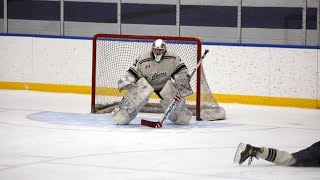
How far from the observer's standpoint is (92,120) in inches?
343

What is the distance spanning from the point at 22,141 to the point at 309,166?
2.39m

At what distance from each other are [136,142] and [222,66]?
10.7ft

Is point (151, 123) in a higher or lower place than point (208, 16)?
lower

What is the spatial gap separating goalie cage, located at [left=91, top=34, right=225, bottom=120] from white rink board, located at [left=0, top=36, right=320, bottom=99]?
38.6 inches

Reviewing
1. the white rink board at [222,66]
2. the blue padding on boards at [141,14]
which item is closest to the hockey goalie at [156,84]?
the white rink board at [222,66]

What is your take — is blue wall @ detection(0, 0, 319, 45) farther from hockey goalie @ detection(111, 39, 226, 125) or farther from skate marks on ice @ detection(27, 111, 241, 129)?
hockey goalie @ detection(111, 39, 226, 125)

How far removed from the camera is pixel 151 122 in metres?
8.29

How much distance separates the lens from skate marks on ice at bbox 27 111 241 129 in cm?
841

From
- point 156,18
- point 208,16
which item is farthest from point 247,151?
point 156,18

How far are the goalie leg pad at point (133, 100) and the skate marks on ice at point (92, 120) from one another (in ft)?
0.28

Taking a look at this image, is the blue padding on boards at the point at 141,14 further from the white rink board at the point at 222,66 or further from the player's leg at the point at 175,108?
the player's leg at the point at 175,108

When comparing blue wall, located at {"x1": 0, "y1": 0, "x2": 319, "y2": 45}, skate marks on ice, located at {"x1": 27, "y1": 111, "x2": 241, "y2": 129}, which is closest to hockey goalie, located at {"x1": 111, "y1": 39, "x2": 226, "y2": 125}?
skate marks on ice, located at {"x1": 27, "y1": 111, "x2": 241, "y2": 129}

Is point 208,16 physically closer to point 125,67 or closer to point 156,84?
point 125,67

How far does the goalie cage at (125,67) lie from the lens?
9062 millimetres
